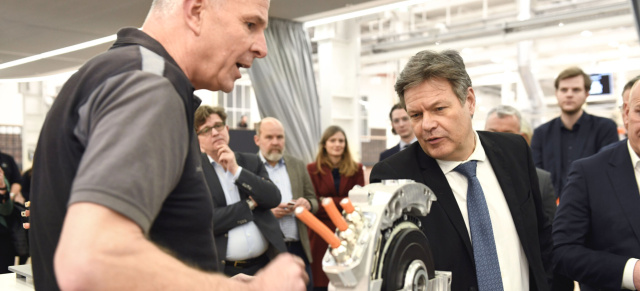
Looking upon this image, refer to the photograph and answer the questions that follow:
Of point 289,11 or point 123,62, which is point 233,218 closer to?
point 123,62

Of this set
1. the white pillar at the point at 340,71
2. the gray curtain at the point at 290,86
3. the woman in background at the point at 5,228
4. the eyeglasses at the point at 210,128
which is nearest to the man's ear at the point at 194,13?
the eyeglasses at the point at 210,128

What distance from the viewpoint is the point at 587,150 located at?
12.5ft

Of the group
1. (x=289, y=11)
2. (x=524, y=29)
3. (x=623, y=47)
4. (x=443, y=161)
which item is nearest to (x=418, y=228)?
(x=443, y=161)

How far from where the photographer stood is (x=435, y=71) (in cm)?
159

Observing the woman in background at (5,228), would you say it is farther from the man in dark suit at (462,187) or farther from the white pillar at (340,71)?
the white pillar at (340,71)

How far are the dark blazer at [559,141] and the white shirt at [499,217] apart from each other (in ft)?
7.88

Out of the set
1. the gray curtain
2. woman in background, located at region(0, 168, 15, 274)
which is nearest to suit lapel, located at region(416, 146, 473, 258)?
woman in background, located at region(0, 168, 15, 274)

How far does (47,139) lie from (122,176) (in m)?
0.26

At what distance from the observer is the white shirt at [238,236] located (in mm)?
2952

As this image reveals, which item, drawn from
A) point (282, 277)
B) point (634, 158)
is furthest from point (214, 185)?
point (282, 277)

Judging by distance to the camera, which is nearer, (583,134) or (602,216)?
(602,216)

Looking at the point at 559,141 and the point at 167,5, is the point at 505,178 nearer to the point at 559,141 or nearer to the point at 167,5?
the point at 167,5

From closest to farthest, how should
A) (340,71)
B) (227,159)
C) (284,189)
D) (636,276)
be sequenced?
(636,276) < (227,159) < (284,189) < (340,71)

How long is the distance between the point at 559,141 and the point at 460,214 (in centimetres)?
269
